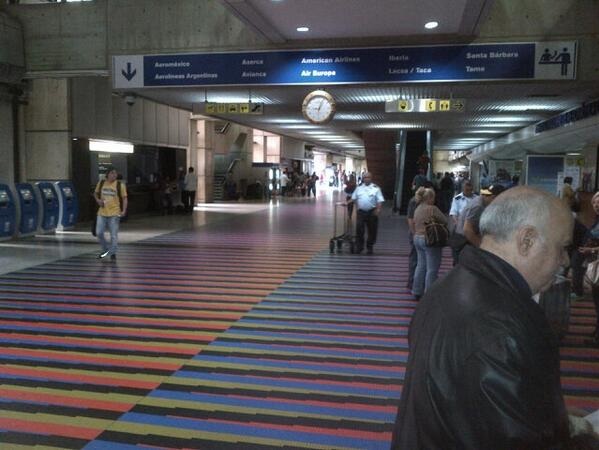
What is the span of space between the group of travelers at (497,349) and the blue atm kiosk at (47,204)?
1411 centimetres

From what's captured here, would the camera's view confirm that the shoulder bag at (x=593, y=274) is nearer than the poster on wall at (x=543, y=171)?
→ Yes

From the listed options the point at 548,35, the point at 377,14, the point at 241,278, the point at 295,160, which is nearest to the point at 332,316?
the point at 241,278

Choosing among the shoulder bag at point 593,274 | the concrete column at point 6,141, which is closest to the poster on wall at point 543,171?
the shoulder bag at point 593,274

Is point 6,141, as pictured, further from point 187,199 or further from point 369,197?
point 187,199

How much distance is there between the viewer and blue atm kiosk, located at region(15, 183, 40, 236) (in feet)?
44.2

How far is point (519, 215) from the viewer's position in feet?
4.95

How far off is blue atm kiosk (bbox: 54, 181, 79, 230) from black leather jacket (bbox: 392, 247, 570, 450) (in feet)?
48.0

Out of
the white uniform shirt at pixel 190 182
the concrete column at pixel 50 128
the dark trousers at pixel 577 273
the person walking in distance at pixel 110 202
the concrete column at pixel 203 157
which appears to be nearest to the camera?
the dark trousers at pixel 577 273

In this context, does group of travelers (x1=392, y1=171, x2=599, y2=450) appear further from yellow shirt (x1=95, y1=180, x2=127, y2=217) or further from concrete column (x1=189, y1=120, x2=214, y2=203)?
concrete column (x1=189, y1=120, x2=214, y2=203)

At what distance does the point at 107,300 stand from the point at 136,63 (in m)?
6.58

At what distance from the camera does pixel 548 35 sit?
10.8 metres

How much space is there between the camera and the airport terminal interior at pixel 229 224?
4.41 metres

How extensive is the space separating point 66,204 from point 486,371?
15.0 meters

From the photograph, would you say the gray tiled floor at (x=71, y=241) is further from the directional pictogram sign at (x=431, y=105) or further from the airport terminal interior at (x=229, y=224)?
the directional pictogram sign at (x=431, y=105)
